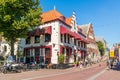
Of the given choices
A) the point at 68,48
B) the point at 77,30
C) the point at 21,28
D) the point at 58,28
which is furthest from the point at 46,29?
the point at 77,30

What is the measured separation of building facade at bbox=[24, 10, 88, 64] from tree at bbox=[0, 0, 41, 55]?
7.41 m

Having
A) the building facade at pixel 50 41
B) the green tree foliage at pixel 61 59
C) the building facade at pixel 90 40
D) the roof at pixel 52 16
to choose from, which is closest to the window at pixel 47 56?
the building facade at pixel 50 41

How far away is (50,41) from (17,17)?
34.6ft

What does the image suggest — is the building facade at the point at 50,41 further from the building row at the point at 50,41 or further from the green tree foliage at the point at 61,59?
the green tree foliage at the point at 61,59

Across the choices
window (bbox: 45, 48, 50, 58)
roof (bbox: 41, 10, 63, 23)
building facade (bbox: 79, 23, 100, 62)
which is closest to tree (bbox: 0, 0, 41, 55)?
roof (bbox: 41, 10, 63, 23)

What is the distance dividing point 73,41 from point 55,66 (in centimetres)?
1319

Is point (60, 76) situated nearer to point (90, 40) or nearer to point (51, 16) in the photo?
point (51, 16)

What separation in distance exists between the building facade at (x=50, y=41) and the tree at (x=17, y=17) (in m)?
7.41

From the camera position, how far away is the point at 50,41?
47.9m

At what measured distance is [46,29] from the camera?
4759 cm

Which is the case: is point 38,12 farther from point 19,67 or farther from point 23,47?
point 23,47

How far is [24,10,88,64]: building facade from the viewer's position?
4725cm

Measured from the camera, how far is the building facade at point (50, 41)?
47.2 meters

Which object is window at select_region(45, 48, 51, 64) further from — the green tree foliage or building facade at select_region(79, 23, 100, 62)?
building facade at select_region(79, 23, 100, 62)
